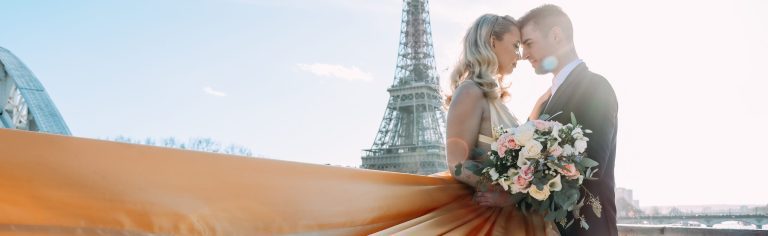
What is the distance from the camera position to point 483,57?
11.0ft

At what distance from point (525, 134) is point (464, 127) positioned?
1.66 feet

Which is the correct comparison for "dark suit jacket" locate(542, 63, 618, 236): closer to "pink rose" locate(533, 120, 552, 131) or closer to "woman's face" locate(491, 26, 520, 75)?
"pink rose" locate(533, 120, 552, 131)

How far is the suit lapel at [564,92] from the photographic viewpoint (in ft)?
9.64

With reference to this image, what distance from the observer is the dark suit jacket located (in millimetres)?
2742

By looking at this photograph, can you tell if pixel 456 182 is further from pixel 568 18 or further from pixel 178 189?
pixel 178 189

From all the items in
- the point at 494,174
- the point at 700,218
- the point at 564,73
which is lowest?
the point at 700,218

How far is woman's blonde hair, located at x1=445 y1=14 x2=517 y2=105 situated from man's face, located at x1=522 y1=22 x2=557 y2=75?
0.38 ft

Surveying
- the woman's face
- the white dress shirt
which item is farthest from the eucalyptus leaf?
the woman's face

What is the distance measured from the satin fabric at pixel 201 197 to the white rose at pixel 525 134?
0.47 meters

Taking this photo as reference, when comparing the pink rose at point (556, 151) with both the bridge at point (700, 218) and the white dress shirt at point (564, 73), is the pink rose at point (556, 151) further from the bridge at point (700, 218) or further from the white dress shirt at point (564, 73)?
the bridge at point (700, 218)

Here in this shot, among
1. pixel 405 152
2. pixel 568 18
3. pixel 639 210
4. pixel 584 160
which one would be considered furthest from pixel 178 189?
pixel 639 210

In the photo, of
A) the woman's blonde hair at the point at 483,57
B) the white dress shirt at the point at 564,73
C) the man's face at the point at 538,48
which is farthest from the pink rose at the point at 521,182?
the man's face at the point at 538,48

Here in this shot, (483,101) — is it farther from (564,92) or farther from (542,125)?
(542,125)

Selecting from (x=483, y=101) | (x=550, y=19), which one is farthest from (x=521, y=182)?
(x=550, y=19)
